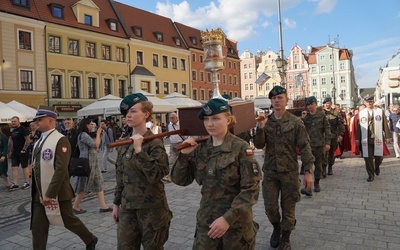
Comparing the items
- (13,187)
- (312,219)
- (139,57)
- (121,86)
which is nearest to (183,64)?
(139,57)

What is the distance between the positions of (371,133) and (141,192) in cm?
703

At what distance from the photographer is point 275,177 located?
4.26m

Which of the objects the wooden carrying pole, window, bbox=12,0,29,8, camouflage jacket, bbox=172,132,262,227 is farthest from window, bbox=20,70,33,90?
camouflage jacket, bbox=172,132,262,227

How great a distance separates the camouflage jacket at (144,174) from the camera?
2846mm

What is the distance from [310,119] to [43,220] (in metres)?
6.22

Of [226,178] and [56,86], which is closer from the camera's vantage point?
[226,178]

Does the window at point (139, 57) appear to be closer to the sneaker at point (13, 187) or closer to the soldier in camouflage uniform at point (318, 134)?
the sneaker at point (13, 187)

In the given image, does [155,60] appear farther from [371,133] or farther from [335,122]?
[371,133]

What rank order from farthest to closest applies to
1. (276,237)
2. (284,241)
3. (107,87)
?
(107,87) < (276,237) < (284,241)

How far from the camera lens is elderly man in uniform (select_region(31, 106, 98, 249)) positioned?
386 centimetres

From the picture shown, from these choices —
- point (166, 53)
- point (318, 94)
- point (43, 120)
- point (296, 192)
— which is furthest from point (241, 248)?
point (318, 94)

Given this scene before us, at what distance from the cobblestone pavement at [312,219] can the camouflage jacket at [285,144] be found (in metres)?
1.07

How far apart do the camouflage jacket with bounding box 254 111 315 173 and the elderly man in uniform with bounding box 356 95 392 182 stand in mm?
4599

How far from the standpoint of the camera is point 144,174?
9.81 ft
